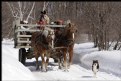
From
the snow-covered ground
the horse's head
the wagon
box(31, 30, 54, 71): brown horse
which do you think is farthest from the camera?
the wagon

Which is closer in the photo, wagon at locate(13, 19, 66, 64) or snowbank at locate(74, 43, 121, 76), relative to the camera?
snowbank at locate(74, 43, 121, 76)

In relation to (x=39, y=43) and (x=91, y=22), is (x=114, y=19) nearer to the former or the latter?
(x=91, y=22)

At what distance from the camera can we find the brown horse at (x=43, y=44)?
55.5ft

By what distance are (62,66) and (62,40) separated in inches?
52.3

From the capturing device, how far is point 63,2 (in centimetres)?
5025

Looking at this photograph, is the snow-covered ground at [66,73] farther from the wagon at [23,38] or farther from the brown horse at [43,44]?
the wagon at [23,38]

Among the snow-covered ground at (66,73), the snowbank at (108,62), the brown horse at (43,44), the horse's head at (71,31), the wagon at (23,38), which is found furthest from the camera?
the wagon at (23,38)

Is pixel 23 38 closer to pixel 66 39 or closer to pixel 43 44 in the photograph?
pixel 43 44

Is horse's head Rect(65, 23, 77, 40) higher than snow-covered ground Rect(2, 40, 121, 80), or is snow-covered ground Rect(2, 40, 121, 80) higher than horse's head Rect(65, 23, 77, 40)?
horse's head Rect(65, 23, 77, 40)

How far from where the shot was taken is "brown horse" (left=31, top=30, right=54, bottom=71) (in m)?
16.9

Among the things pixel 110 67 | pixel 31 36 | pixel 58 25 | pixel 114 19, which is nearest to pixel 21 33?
pixel 31 36

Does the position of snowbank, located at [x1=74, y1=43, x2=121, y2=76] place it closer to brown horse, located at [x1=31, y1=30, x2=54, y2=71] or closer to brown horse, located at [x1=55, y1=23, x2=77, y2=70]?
brown horse, located at [x1=55, y1=23, x2=77, y2=70]

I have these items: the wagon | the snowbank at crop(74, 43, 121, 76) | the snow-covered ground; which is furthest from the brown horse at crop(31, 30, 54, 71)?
the snowbank at crop(74, 43, 121, 76)

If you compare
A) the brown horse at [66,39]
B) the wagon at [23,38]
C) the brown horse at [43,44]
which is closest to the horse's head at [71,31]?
the brown horse at [66,39]
